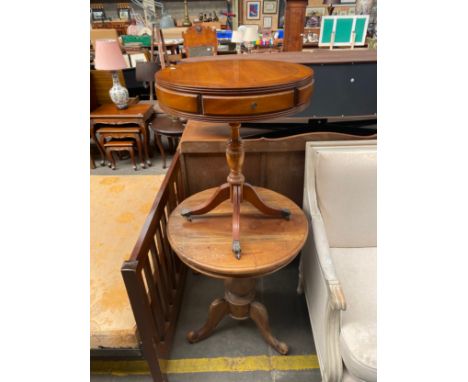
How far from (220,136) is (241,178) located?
1.29 ft

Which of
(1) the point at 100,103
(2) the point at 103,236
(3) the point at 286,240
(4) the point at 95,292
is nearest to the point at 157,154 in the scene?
(1) the point at 100,103

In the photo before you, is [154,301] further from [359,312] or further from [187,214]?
[359,312]

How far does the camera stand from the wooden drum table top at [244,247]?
3.05 feet

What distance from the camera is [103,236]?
145cm

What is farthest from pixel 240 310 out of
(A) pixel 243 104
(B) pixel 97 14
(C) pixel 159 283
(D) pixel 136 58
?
(B) pixel 97 14

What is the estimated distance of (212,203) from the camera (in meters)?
1.10

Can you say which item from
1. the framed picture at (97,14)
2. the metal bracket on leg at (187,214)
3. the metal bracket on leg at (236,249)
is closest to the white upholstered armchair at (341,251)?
the metal bracket on leg at (236,249)

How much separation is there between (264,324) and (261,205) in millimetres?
560

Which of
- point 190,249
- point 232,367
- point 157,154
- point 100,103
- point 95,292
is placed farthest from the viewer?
point 157,154

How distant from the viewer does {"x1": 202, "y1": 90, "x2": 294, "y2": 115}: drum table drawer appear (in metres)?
0.64

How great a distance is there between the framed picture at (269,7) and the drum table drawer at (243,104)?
700cm

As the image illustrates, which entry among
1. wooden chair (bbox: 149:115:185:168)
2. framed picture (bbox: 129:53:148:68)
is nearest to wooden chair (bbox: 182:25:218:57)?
framed picture (bbox: 129:53:148:68)

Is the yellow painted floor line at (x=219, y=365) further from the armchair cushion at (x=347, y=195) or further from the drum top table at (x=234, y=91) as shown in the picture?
the drum top table at (x=234, y=91)

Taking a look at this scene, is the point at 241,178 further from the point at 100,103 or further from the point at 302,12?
the point at 100,103
